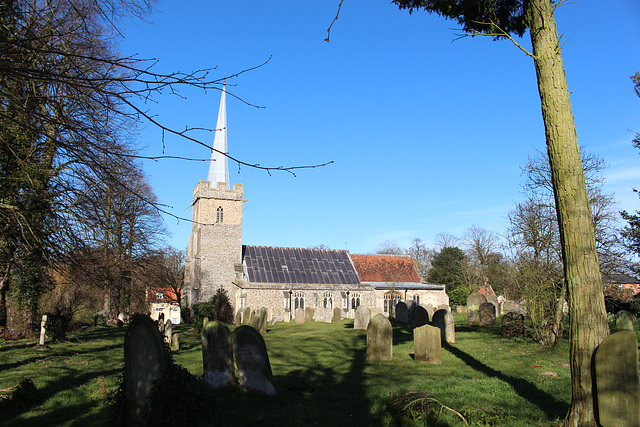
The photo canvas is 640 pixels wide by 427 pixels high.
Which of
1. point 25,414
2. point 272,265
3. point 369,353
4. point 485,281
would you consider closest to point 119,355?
point 25,414

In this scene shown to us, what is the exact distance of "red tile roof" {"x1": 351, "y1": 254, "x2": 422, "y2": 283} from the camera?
34.3 meters

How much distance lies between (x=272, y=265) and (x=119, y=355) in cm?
2116

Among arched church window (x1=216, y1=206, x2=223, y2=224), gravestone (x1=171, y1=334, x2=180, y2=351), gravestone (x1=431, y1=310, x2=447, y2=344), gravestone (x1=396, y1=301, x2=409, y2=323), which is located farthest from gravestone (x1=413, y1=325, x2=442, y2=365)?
arched church window (x1=216, y1=206, x2=223, y2=224)

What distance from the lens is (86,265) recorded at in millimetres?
5844

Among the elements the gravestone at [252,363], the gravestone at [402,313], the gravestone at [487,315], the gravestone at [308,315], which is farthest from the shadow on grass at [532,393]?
the gravestone at [308,315]

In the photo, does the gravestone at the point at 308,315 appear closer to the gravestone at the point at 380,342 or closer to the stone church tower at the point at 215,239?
the stone church tower at the point at 215,239

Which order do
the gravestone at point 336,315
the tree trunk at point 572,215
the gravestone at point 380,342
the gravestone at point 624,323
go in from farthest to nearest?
1. the gravestone at point 336,315
2. the gravestone at point 380,342
3. the gravestone at point 624,323
4. the tree trunk at point 572,215

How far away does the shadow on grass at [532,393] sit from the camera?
5.85m

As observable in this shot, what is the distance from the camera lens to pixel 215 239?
32438 millimetres

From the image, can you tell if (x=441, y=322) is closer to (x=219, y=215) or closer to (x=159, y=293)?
(x=219, y=215)

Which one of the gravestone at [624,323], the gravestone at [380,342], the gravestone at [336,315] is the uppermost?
the gravestone at [624,323]

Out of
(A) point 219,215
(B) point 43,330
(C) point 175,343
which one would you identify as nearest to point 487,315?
(C) point 175,343

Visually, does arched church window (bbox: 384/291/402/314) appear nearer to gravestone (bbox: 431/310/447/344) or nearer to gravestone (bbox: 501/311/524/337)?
gravestone (bbox: 431/310/447/344)

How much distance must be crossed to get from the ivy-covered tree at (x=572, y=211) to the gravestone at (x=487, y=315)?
1475cm
